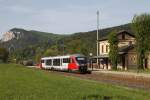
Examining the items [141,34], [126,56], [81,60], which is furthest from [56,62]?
[141,34]

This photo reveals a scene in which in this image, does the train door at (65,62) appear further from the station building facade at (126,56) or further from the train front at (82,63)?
the station building facade at (126,56)

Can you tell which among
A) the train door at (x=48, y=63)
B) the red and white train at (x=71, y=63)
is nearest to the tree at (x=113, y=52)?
the red and white train at (x=71, y=63)

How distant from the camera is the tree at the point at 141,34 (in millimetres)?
67188

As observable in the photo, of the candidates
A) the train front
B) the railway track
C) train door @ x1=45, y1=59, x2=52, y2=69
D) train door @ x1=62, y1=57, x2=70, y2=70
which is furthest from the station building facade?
the railway track

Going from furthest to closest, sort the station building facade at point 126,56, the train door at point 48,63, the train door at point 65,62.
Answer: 1. the station building facade at point 126,56
2. the train door at point 48,63
3. the train door at point 65,62

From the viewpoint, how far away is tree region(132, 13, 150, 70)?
2645 inches

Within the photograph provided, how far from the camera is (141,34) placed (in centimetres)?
6938

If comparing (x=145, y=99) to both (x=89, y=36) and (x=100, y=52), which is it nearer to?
(x=100, y=52)

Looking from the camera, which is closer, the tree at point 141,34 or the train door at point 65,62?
the train door at point 65,62

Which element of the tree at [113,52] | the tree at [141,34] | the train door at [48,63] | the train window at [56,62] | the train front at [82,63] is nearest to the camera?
the train front at [82,63]

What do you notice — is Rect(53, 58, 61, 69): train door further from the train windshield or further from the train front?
the train front

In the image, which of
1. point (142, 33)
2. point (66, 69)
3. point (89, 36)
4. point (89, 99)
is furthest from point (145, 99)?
point (89, 36)

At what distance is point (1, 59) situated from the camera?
174 metres

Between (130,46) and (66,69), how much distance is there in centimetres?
1928
